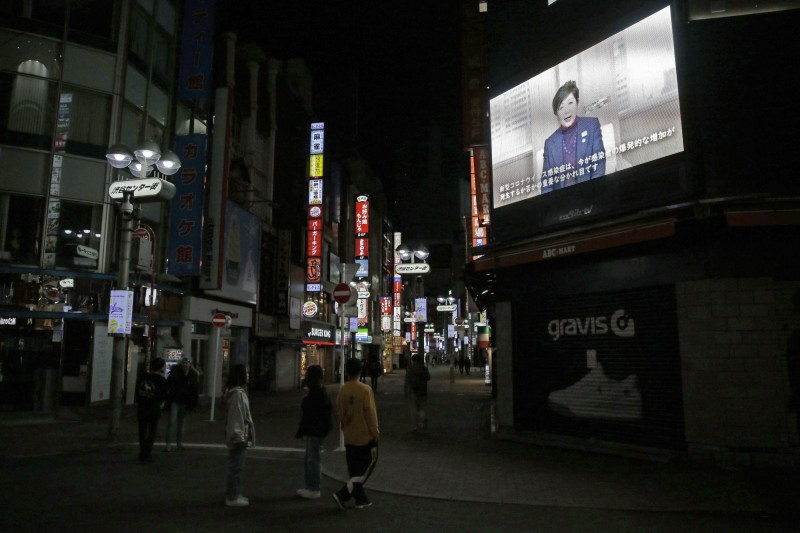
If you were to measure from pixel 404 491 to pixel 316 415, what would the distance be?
1.71m

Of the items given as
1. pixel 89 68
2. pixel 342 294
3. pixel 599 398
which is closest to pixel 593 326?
pixel 599 398

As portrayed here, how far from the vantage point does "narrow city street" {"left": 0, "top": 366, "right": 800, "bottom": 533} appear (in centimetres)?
653

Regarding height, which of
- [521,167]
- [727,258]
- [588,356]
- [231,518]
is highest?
[521,167]

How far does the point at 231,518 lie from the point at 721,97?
32.6ft

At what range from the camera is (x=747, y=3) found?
33.7 feet

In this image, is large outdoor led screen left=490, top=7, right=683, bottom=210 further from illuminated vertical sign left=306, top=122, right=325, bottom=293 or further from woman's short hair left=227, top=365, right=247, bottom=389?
illuminated vertical sign left=306, top=122, right=325, bottom=293

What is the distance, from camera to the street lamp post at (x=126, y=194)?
12.6 metres

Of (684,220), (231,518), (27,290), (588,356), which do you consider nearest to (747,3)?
(684,220)

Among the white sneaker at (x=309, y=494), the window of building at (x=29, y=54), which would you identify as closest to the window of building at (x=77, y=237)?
the window of building at (x=29, y=54)

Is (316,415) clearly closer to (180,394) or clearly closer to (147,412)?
(147,412)

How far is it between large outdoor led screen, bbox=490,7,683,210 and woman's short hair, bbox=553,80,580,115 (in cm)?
2

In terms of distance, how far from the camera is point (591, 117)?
11906 mm

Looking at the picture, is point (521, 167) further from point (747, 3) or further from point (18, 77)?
point (18, 77)

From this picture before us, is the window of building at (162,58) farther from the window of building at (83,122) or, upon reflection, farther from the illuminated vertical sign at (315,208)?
the illuminated vertical sign at (315,208)
